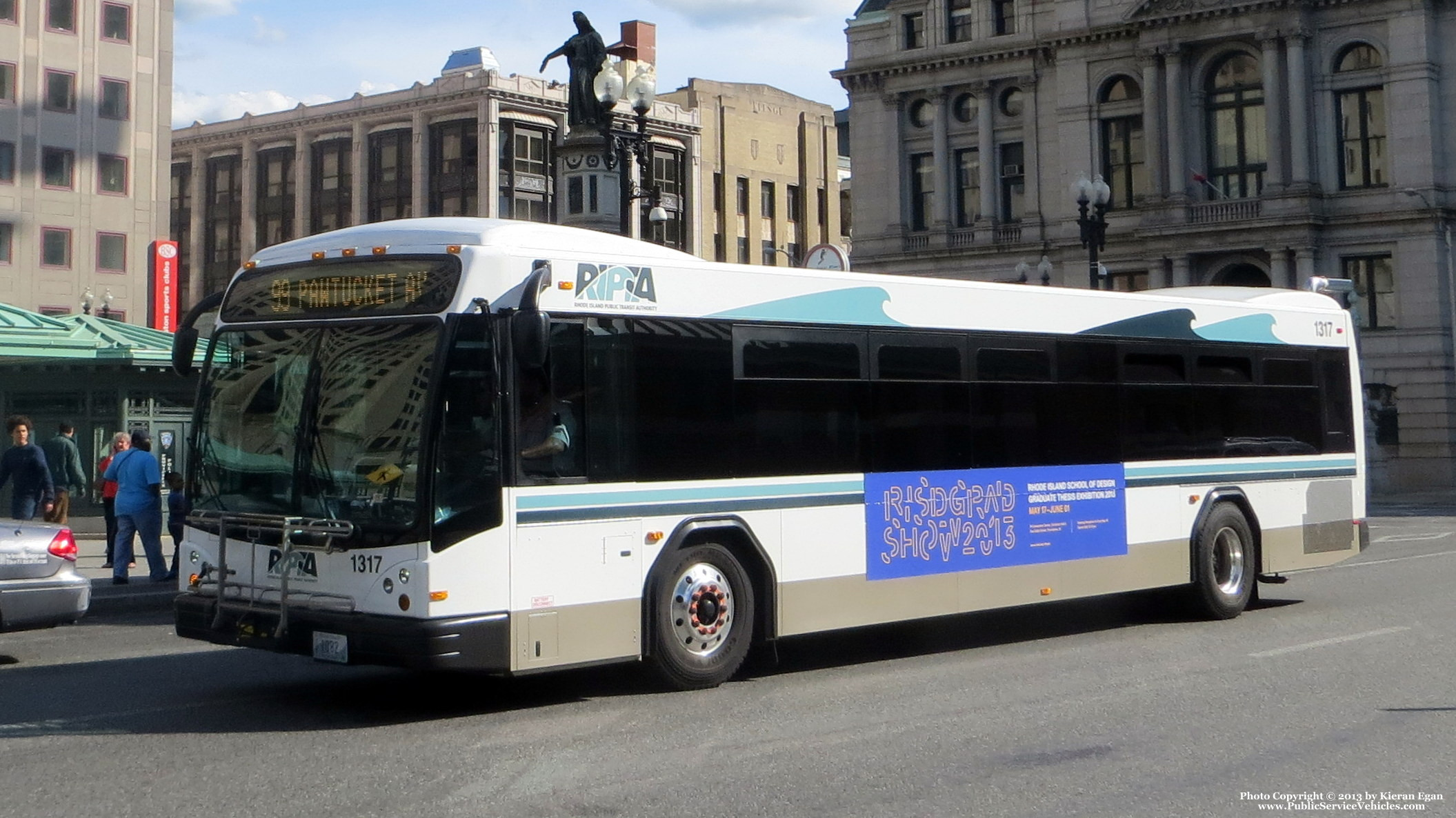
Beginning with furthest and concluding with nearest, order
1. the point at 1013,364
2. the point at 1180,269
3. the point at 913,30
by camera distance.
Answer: the point at 913,30
the point at 1180,269
the point at 1013,364

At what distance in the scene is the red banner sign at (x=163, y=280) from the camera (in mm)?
57312

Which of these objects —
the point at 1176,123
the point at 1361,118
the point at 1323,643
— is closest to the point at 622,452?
the point at 1323,643

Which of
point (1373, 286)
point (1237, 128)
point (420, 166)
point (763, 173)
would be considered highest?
point (763, 173)

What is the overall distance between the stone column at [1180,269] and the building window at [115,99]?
3749 cm

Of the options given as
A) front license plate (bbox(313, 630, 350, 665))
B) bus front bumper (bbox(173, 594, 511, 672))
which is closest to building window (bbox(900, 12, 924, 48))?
bus front bumper (bbox(173, 594, 511, 672))

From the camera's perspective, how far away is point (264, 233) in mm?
87375

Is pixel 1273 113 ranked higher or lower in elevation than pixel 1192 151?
higher

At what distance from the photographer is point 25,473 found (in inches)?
696

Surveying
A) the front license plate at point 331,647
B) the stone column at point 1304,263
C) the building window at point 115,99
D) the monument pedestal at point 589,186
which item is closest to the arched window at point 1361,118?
the stone column at point 1304,263

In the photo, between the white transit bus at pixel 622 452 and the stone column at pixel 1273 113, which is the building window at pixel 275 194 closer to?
the stone column at pixel 1273 113

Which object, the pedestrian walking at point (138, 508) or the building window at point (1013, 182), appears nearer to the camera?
the pedestrian walking at point (138, 508)

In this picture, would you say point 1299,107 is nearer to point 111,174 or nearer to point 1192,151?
point 1192,151

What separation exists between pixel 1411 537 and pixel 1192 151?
29.9 meters

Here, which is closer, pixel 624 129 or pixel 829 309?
pixel 829 309
